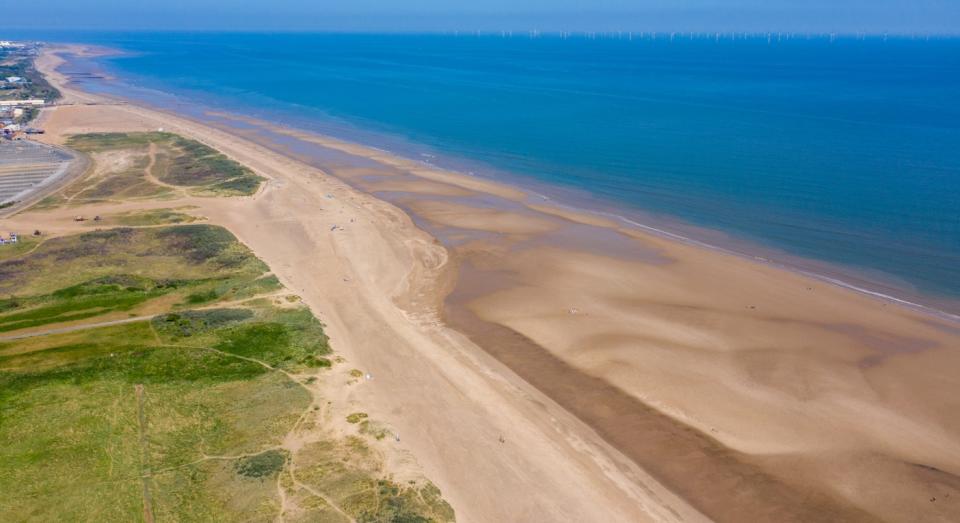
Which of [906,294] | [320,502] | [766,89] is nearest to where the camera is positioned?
[320,502]

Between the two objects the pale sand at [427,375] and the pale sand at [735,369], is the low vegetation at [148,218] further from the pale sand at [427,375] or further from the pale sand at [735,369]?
the pale sand at [735,369]

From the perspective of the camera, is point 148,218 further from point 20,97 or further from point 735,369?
point 20,97

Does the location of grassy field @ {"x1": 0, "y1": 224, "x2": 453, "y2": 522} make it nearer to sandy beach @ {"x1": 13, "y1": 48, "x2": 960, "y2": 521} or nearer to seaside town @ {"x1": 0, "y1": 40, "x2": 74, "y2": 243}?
sandy beach @ {"x1": 13, "y1": 48, "x2": 960, "y2": 521}

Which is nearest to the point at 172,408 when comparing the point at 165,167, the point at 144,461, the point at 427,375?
the point at 144,461

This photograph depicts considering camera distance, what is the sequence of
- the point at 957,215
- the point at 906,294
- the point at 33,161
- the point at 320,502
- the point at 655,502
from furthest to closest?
the point at 33,161
the point at 957,215
the point at 906,294
the point at 655,502
the point at 320,502

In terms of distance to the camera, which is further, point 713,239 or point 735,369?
point 713,239

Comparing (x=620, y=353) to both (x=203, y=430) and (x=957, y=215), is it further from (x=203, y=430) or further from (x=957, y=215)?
(x=957, y=215)

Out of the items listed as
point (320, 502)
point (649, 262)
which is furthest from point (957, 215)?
point (320, 502)
